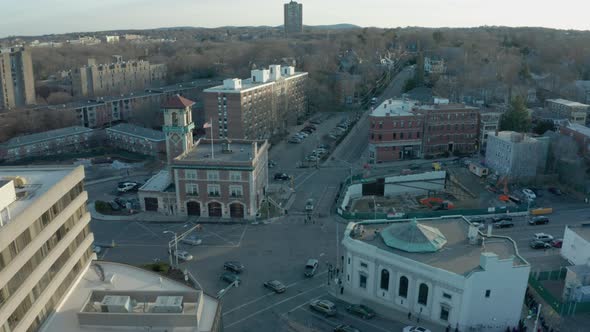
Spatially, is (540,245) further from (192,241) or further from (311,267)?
(192,241)

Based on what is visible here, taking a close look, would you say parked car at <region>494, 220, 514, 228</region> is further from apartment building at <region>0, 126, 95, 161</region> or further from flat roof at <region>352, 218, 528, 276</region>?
apartment building at <region>0, 126, 95, 161</region>

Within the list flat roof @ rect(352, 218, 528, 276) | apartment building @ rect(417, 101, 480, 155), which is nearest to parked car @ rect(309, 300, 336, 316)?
flat roof @ rect(352, 218, 528, 276)

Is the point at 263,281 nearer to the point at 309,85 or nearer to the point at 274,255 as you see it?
the point at 274,255

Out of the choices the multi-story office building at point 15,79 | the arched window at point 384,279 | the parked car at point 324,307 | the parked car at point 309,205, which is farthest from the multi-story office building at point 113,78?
the arched window at point 384,279

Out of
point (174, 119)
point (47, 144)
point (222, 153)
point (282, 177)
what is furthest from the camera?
point (47, 144)

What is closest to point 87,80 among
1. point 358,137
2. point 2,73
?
point 2,73

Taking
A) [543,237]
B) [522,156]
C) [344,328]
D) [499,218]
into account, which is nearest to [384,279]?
[344,328]

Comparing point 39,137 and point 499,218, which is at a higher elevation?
point 39,137

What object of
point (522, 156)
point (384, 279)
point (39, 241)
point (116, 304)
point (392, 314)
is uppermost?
point (39, 241)
